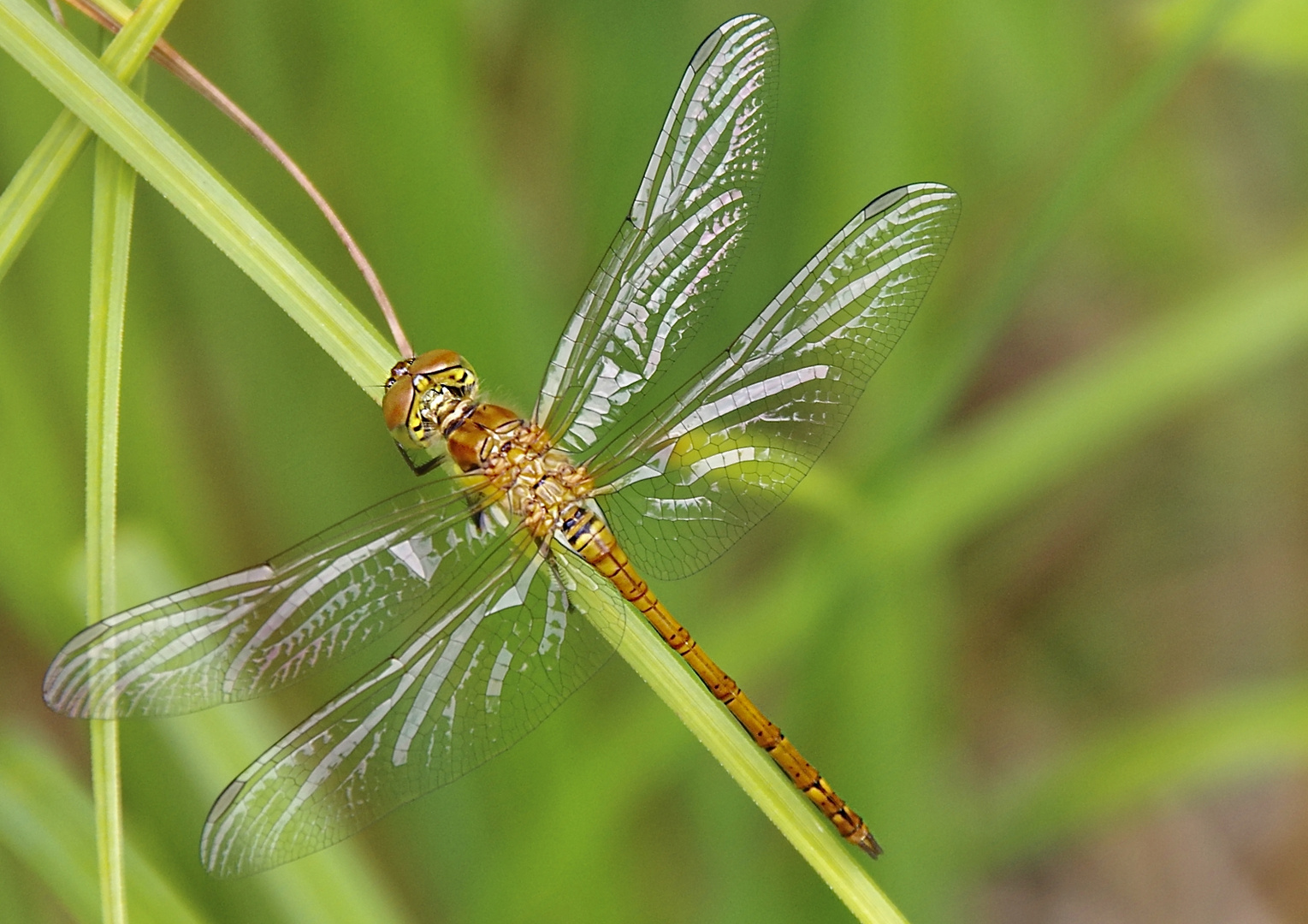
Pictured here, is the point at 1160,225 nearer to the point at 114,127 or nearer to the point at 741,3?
the point at 741,3

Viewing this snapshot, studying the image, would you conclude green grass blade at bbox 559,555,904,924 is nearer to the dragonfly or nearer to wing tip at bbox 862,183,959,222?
the dragonfly

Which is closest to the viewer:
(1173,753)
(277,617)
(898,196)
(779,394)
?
(277,617)

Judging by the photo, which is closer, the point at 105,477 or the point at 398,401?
the point at 105,477

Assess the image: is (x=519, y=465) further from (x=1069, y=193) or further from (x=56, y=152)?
(x=1069, y=193)

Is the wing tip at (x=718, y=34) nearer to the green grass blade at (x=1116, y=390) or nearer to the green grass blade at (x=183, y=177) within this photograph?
the green grass blade at (x=183, y=177)

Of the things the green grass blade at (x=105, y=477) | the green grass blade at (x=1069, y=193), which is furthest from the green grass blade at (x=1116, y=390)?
the green grass blade at (x=105, y=477)

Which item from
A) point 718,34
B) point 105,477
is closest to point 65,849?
point 105,477
